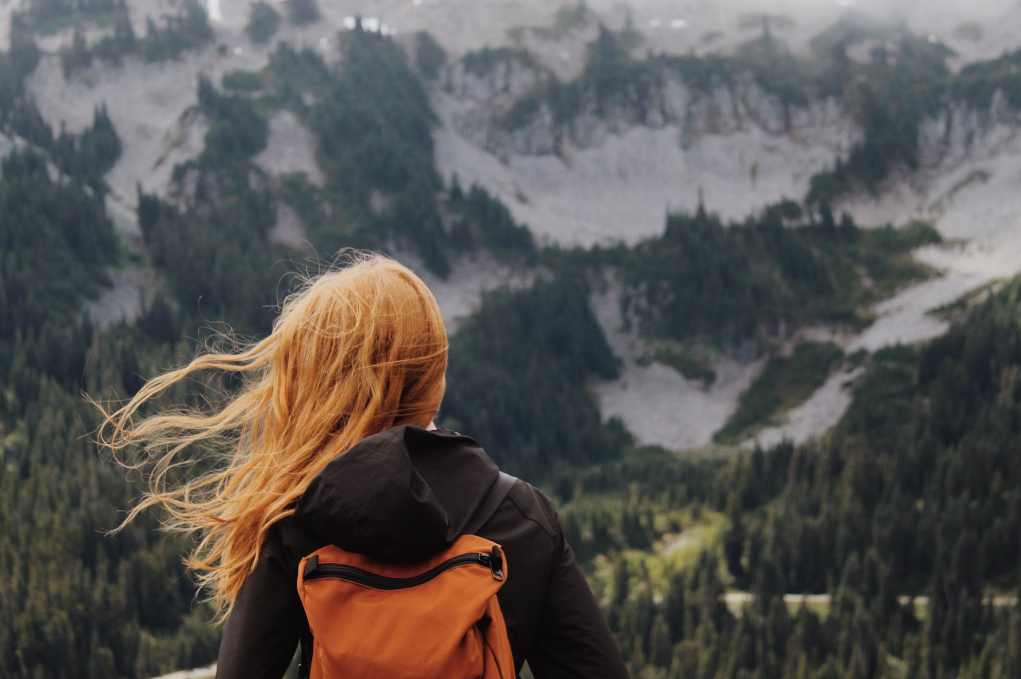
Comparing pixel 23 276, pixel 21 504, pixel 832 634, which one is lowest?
pixel 832 634

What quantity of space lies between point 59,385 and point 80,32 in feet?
394

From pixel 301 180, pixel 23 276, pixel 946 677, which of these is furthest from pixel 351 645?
pixel 301 180

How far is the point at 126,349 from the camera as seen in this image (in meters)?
120

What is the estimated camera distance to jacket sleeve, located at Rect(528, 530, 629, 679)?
181 inches

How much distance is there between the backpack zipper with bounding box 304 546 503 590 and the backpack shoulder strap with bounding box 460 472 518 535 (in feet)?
0.66

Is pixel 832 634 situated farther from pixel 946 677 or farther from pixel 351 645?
pixel 351 645

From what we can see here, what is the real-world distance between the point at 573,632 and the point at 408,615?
1082 mm

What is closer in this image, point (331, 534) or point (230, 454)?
point (331, 534)

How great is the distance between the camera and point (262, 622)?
4219mm

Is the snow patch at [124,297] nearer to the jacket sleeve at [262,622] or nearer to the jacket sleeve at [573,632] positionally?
the jacket sleeve at [262,622]

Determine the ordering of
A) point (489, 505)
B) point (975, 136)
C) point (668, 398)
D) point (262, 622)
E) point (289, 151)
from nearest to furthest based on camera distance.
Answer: point (262, 622), point (489, 505), point (668, 398), point (289, 151), point (975, 136)

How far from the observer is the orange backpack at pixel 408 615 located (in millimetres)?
3955

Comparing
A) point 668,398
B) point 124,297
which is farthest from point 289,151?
point 668,398

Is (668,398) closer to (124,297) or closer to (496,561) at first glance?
(124,297)
